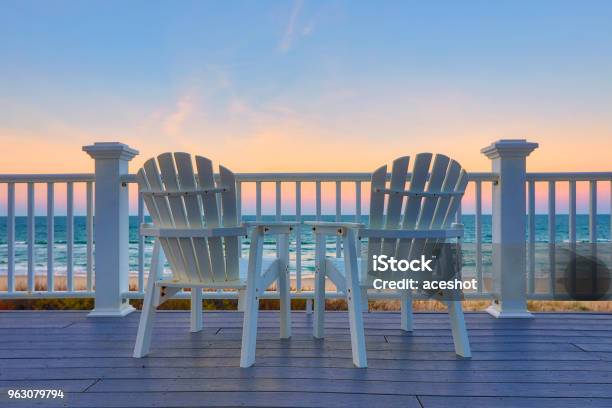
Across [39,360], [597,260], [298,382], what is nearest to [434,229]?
[298,382]

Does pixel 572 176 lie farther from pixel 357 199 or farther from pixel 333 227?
pixel 333 227

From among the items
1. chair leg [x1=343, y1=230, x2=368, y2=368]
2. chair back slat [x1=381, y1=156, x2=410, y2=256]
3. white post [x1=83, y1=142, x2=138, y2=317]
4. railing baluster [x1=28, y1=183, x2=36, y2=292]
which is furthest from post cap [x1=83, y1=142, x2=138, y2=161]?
chair back slat [x1=381, y1=156, x2=410, y2=256]

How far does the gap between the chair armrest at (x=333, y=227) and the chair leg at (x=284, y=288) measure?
249mm

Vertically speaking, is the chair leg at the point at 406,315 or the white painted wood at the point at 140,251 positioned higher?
the white painted wood at the point at 140,251

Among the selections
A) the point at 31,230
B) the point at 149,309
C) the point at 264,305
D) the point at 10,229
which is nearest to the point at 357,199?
the point at 149,309

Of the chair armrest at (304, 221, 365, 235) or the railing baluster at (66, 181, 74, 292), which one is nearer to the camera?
the chair armrest at (304, 221, 365, 235)

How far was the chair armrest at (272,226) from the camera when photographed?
82.3 inches

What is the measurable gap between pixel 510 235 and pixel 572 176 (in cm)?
64

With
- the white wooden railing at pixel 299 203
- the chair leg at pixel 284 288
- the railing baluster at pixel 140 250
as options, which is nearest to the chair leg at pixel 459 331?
the chair leg at pixel 284 288

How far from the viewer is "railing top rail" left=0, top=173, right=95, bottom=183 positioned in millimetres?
3160

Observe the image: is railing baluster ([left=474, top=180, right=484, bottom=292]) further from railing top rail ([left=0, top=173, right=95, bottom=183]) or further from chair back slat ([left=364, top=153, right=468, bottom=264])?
railing top rail ([left=0, top=173, right=95, bottom=183])

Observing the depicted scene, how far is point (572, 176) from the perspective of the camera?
309cm

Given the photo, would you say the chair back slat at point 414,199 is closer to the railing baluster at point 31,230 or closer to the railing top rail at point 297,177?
the railing top rail at point 297,177

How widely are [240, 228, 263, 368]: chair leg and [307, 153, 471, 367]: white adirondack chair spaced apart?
14.9 inches
